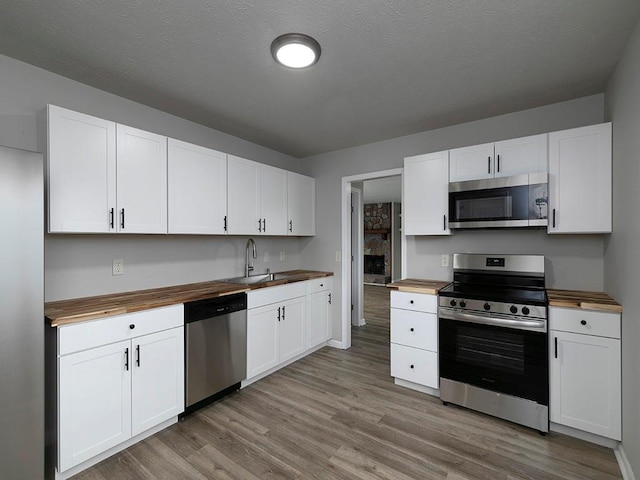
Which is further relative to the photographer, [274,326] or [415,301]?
[274,326]

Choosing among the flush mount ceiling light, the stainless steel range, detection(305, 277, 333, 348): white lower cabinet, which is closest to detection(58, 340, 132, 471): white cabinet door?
detection(305, 277, 333, 348): white lower cabinet

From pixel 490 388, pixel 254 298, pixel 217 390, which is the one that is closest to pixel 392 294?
pixel 490 388

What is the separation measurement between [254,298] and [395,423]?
5.35 feet

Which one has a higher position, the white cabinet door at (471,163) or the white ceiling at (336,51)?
the white ceiling at (336,51)

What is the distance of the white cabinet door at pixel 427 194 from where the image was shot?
302cm

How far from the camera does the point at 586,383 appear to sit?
2.13m

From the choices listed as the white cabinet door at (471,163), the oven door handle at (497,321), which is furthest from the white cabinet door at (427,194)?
the oven door handle at (497,321)

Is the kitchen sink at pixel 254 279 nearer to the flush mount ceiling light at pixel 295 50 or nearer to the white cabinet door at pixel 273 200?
the white cabinet door at pixel 273 200

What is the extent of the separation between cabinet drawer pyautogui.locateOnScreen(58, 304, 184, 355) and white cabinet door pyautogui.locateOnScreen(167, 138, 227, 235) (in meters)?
0.73

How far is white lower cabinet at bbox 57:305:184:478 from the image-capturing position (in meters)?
1.79

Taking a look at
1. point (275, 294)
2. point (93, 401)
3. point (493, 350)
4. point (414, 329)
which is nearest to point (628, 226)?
point (493, 350)

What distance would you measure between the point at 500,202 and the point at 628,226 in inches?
34.5

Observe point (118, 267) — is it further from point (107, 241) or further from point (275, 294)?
point (275, 294)

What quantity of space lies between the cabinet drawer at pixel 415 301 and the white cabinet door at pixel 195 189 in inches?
72.9
